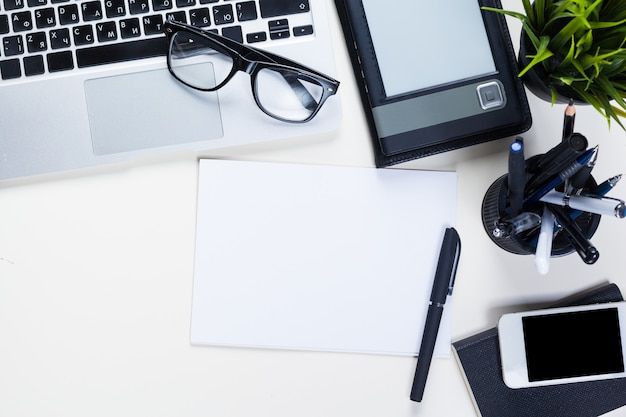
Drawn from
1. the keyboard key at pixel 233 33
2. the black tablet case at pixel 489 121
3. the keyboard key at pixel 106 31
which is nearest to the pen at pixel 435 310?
the black tablet case at pixel 489 121

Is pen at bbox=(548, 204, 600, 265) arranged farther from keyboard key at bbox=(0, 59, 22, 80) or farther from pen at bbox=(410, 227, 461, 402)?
keyboard key at bbox=(0, 59, 22, 80)

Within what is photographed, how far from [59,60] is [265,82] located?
22 centimetres

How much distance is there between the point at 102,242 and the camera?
28.8 inches

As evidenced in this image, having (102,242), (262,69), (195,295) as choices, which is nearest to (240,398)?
(195,295)

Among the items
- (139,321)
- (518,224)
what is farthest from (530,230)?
(139,321)

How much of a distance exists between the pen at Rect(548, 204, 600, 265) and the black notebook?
5.7 inches

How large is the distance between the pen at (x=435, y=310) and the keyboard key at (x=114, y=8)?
0.43 meters

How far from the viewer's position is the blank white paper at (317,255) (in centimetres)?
73

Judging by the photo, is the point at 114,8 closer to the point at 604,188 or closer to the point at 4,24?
the point at 4,24

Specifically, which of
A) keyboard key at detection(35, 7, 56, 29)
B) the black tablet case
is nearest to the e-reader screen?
the black tablet case

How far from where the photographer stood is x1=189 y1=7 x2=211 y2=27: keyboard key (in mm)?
705

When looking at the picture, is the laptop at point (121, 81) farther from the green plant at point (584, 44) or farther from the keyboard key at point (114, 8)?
the green plant at point (584, 44)

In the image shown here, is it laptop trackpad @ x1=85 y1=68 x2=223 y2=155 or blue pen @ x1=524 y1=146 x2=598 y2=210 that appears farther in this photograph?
laptop trackpad @ x1=85 y1=68 x2=223 y2=155

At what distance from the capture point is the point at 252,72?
0.69 metres
